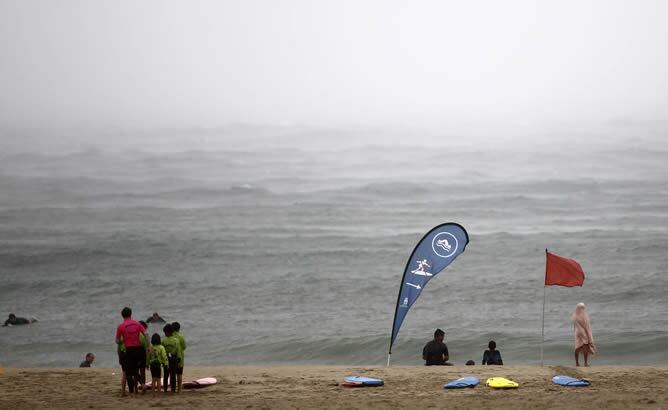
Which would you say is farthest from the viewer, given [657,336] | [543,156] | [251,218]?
[543,156]

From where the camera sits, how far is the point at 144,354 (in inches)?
476

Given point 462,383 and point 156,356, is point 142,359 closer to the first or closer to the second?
point 156,356

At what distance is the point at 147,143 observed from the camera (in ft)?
453

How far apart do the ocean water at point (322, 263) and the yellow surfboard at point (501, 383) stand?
883cm

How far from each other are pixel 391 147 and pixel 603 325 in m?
109

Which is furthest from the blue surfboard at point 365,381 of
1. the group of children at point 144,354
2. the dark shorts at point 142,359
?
the dark shorts at point 142,359

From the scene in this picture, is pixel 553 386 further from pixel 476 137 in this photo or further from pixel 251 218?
pixel 476 137

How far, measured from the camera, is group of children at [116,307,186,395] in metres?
11.9

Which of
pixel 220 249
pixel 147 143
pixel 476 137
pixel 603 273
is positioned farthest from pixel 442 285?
pixel 476 137

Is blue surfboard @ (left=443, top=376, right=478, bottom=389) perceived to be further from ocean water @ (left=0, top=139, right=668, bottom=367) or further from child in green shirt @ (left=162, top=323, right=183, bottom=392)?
ocean water @ (left=0, top=139, right=668, bottom=367)

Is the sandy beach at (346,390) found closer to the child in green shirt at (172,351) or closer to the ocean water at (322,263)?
the child in green shirt at (172,351)

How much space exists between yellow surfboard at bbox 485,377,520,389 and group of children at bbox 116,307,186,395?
4220mm

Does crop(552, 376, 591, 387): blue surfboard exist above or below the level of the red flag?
below

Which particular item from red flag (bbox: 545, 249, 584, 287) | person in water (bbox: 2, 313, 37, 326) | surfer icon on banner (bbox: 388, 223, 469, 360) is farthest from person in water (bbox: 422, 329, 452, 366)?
person in water (bbox: 2, 313, 37, 326)
